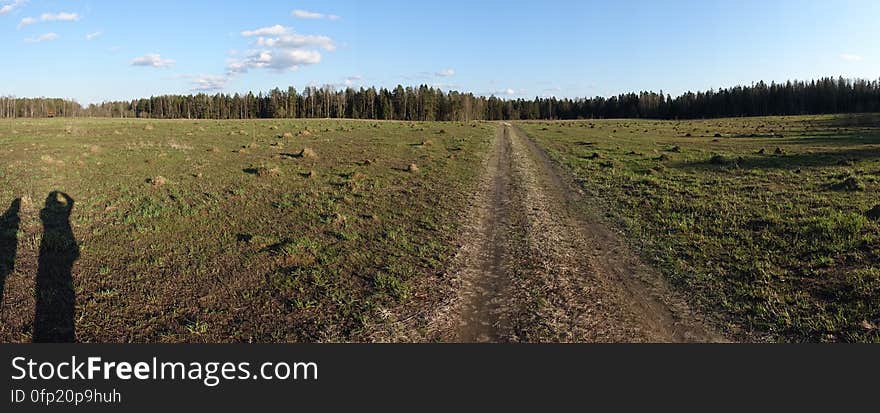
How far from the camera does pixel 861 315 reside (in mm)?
6320

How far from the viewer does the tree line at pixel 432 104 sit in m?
144

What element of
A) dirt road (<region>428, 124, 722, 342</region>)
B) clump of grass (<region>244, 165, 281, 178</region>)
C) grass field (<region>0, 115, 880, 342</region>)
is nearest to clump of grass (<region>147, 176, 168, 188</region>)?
grass field (<region>0, 115, 880, 342</region>)

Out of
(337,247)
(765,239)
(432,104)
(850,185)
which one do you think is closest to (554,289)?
(337,247)

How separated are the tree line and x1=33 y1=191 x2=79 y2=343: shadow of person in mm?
133972

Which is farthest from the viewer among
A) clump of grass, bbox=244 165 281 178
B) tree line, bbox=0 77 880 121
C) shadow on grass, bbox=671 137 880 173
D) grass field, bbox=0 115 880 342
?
tree line, bbox=0 77 880 121

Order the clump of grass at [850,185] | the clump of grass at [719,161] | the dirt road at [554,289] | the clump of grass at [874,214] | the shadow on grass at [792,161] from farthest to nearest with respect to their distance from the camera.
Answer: the clump of grass at [719,161] → the shadow on grass at [792,161] → the clump of grass at [850,185] → the clump of grass at [874,214] → the dirt road at [554,289]

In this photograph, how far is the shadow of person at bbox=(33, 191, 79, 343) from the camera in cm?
606

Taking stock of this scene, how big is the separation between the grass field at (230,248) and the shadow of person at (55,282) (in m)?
0.07

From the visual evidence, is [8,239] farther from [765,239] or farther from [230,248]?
[765,239]

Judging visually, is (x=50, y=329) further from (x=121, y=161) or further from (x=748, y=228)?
(x=121, y=161)

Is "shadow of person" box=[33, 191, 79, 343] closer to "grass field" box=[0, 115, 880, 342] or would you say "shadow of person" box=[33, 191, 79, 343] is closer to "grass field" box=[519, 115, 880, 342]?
"grass field" box=[0, 115, 880, 342]

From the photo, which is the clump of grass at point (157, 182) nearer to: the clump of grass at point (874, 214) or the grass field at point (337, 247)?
the grass field at point (337, 247)

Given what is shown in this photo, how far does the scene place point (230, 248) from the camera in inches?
384

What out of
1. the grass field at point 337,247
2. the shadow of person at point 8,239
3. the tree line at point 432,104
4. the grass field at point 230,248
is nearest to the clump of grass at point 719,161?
the grass field at point 337,247
